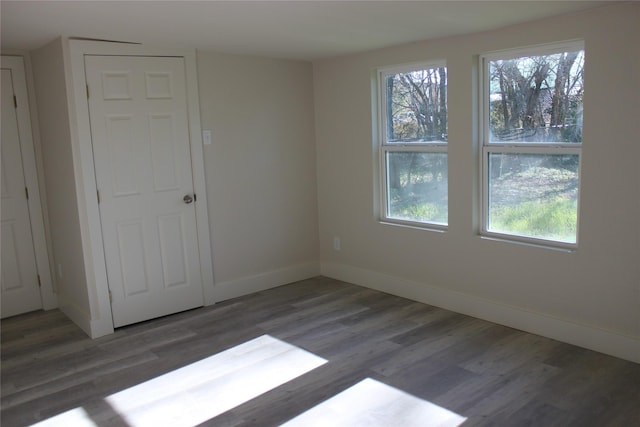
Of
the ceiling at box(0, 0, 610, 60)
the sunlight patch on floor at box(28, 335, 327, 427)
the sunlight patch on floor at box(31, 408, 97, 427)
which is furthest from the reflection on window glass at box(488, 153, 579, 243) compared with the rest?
the sunlight patch on floor at box(31, 408, 97, 427)

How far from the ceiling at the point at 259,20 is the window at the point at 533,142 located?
0.33 metres

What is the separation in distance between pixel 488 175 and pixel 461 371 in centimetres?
150

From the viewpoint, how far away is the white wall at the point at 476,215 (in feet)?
10.5

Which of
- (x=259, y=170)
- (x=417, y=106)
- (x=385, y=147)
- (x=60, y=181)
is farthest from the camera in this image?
(x=259, y=170)

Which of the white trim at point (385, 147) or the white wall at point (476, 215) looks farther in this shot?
the white trim at point (385, 147)

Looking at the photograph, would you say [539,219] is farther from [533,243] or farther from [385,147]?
[385,147]

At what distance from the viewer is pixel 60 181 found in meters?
4.15

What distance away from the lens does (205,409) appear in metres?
2.90

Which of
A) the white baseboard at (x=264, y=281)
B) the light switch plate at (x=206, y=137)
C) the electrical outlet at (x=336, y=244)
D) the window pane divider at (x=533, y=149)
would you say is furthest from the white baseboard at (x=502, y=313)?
the light switch plate at (x=206, y=137)

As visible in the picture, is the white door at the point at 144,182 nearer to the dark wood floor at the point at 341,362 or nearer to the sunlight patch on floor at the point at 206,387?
the dark wood floor at the point at 341,362

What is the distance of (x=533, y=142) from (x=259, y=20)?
6.58 feet

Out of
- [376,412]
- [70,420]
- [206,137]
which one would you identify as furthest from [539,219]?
[70,420]

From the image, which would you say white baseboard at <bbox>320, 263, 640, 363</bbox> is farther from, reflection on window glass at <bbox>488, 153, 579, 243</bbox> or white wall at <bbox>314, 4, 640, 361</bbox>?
reflection on window glass at <bbox>488, 153, 579, 243</bbox>

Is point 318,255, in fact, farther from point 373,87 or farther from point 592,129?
point 592,129
